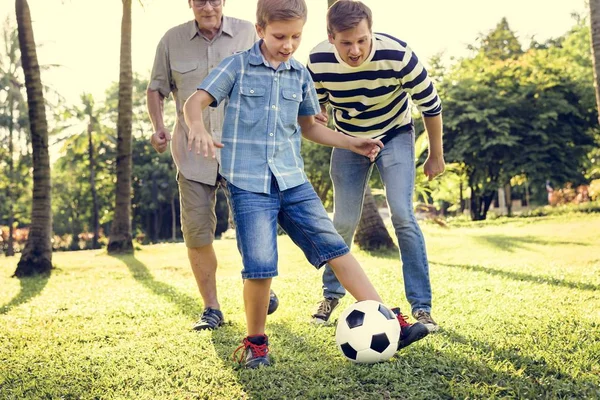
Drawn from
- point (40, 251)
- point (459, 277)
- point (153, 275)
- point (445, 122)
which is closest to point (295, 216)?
point (459, 277)

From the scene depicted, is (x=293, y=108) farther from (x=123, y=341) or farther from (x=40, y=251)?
(x=40, y=251)

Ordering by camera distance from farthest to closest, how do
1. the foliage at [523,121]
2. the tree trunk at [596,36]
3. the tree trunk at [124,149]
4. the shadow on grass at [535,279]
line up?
the foliage at [523,121] → the tree trunk at [124,149] → the tree trunk at [596,36] → the shadow on grass at [535,279]

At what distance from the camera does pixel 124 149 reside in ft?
46.8

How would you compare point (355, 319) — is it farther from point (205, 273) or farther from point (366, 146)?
point (205, 273)

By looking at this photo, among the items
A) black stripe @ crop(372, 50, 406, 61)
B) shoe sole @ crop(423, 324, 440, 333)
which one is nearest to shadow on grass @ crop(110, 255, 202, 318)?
shoe sole @ crop(423, 324, 440, 333)

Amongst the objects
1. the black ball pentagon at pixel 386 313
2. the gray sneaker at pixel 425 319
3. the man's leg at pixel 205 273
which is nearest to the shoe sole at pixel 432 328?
the gray sneaker at pixel 425 319

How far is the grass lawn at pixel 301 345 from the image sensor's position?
320cm

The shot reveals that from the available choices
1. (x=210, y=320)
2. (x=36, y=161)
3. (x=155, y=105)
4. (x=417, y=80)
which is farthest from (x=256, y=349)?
(x=36, y=161)

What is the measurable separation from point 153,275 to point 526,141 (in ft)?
69.0

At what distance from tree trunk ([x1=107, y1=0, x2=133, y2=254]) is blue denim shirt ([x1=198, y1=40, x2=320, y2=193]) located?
11.1 metres

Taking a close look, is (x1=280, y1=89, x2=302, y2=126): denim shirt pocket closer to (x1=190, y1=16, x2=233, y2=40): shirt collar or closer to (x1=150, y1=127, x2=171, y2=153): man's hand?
(x1=150, y1=127, x2=171, y2=153): man's hand

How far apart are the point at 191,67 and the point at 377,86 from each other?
4.66 feet

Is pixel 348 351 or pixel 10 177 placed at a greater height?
pixel 10 177

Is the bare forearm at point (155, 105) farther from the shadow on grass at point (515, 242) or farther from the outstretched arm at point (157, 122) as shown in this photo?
the shadow on grass at point (515, 242)
